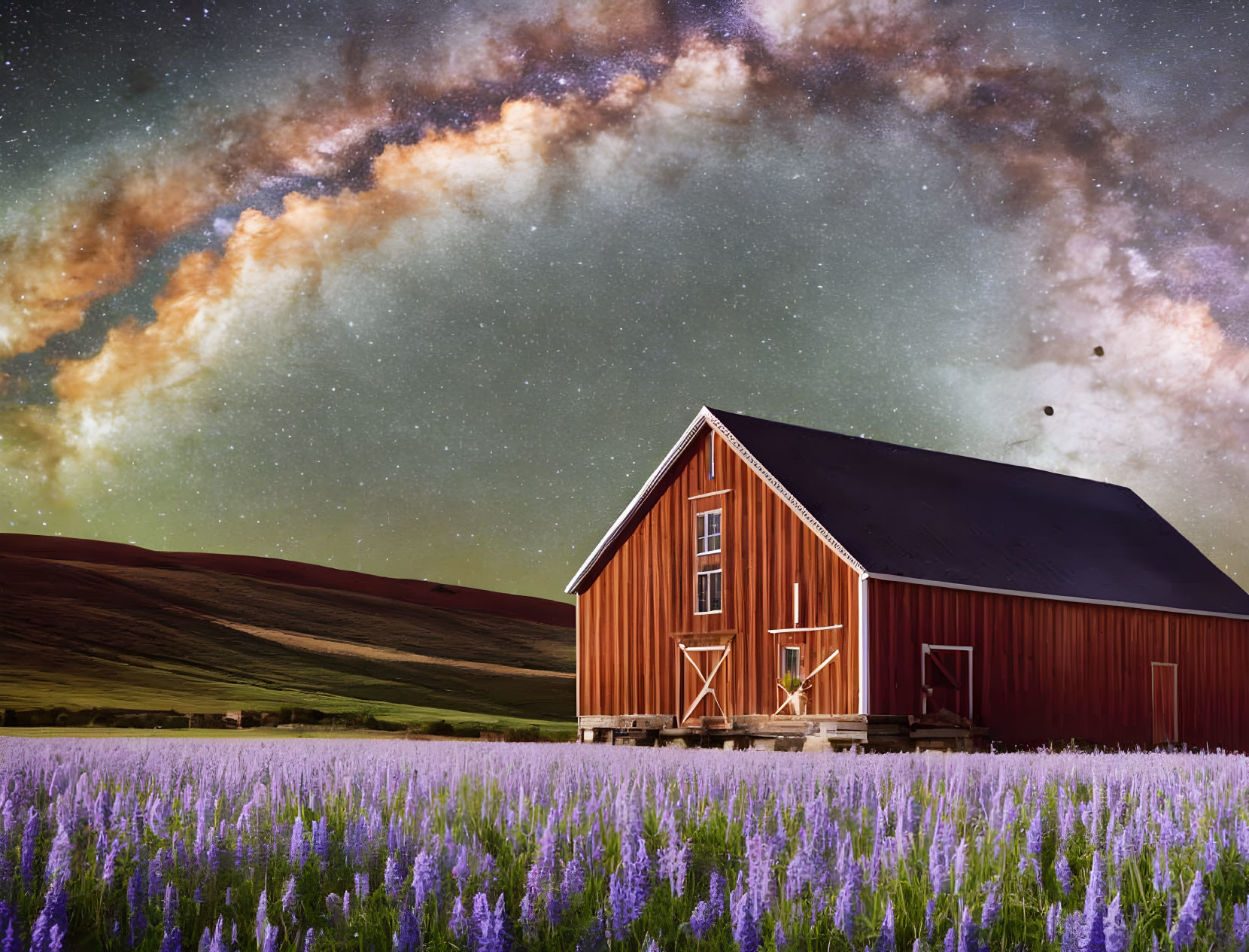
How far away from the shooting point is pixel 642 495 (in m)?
35.5

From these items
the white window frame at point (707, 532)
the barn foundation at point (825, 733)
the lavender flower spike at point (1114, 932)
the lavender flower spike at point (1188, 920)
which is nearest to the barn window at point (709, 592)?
the white window frame at point (707, 532)

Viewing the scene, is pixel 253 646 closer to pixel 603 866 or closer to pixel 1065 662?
pixel 1065 662

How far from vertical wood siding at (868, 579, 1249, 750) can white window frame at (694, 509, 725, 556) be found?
5.07 meters

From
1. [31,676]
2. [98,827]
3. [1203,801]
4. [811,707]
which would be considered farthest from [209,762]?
[31,676]

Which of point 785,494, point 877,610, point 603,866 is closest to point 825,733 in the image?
point 877,610

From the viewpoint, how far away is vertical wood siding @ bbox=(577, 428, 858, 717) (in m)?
30.2

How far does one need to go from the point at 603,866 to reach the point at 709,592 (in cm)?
2836

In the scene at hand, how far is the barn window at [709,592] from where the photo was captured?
33.2m

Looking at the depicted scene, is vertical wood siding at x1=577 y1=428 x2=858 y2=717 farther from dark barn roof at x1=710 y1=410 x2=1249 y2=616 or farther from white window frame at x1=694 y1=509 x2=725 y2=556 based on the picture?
dark barn roof at x1=710 y1=410 x2=1249 y2=616

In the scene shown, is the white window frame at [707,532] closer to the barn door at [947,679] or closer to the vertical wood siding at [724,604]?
the vertical wood siding at [724,604]

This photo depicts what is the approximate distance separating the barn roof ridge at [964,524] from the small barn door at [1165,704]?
1797mm

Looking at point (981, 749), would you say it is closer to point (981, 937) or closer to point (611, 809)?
point (611, 809)

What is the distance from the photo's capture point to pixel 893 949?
13.0ft

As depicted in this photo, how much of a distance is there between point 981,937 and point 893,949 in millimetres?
407
